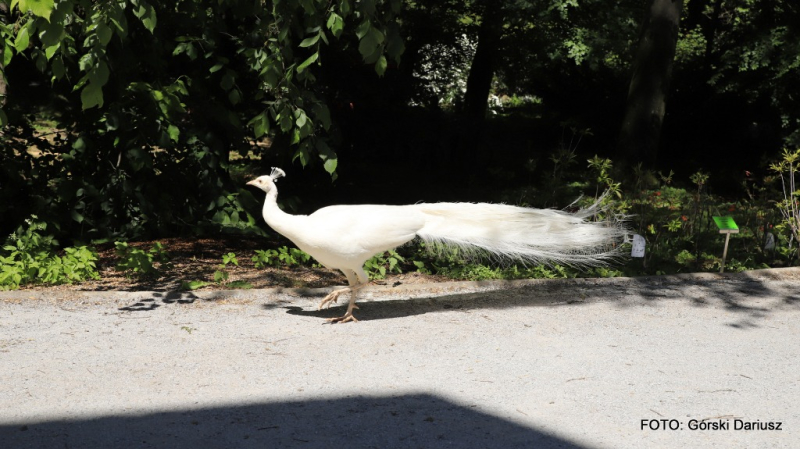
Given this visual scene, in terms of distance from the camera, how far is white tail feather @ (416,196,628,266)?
630 centimetres

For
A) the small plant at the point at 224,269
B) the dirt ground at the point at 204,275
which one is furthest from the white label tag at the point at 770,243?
the small plant at the point at 224,269

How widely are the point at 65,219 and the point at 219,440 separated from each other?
572 centimetres

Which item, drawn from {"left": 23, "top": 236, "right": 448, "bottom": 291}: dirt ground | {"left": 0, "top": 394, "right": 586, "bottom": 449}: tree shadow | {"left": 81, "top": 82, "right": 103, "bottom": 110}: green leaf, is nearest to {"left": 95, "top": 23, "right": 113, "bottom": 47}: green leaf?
{"left": 81, "top": 82, "right": 103, "bottom": 110}: green leaf

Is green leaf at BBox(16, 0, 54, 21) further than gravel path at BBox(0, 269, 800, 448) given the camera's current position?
No

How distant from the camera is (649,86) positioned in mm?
13570

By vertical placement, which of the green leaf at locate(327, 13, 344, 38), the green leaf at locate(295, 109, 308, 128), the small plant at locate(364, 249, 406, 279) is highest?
the green leaf at locate(327, 13, 344, 38)

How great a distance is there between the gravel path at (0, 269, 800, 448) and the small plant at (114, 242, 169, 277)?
1.94 feet

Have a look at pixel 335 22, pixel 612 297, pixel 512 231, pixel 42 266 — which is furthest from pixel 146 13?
pixel 612 297

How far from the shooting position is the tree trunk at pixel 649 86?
1338cm

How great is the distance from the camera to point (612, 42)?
15336mm

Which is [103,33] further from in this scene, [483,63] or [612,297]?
[483,63]

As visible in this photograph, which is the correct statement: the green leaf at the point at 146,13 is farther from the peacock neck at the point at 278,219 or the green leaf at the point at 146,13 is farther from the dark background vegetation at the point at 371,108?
the peacock neck at the point at 278,219

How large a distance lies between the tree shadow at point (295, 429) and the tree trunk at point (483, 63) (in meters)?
11.9

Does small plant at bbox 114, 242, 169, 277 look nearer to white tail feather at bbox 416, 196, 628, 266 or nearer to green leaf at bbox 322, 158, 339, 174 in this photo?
green leaf at bbox 322, 158, 339, 174
